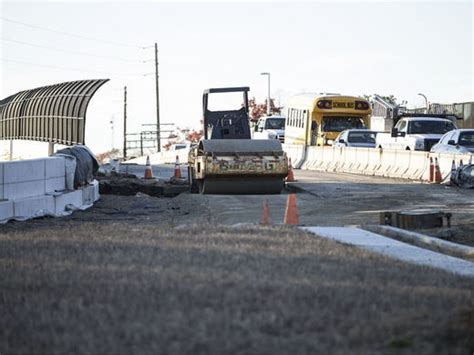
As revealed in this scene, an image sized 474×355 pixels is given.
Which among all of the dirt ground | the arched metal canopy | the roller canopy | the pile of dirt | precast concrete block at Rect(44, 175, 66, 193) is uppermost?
the arched metal canopy

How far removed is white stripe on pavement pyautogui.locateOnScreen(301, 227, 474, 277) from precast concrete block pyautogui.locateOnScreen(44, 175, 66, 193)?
7.29 metres

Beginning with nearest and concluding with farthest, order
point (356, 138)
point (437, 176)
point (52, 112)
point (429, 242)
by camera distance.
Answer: point (429, 242), point (437, 176), point (356, 138), point (52, 112)

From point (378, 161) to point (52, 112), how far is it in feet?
50.2

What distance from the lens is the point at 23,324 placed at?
24.5 feet

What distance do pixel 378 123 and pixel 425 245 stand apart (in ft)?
172

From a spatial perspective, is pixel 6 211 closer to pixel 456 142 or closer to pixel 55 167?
pixel 55 167

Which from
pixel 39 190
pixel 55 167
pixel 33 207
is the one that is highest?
pixel 55 167

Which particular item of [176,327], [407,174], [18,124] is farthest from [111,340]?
[18,124]

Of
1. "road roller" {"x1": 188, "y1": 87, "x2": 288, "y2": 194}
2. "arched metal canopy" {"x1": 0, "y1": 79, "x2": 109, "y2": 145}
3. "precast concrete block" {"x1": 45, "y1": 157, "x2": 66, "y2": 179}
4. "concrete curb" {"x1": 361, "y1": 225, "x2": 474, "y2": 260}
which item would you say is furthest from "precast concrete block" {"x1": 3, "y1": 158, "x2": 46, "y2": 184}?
"arched metal canopy" {"x1": 0, "y1": 79, "x2": 109, "y2": 145}

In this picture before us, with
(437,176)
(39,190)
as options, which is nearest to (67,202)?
(39,190)

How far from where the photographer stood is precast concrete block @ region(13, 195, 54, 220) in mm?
18844

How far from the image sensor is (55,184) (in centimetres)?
2198

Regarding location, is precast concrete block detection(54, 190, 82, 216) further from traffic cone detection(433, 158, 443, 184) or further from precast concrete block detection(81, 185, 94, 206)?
traffic cone detection(433, 158, 443, 184)

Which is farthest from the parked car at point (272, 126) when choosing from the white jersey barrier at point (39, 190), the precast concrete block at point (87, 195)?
the white jersey barrier at point (39, 190)
